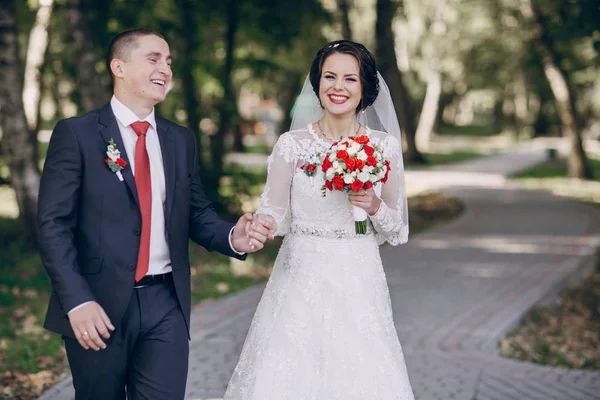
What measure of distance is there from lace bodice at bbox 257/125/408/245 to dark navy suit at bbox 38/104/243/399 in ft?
2.50

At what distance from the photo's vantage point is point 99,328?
3.24m

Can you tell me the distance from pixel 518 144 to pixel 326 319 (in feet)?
162

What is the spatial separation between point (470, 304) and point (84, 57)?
6.03 meters

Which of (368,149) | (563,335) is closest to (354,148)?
(368,149)

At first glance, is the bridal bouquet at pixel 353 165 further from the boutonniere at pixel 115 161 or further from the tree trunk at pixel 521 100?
the tree trunk at pixel 521 100

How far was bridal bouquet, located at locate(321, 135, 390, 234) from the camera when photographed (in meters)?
3.82

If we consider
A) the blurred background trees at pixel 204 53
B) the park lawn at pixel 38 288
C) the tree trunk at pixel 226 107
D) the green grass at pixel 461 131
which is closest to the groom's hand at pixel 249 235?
the park lawn at pixel 38 288

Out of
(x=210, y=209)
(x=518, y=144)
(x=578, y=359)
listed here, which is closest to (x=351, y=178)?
(x=210, y=209)

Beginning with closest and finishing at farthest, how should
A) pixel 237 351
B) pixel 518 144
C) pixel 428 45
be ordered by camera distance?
1. pixel 237 351
2. pixel 428 45
3. pixel 518 144

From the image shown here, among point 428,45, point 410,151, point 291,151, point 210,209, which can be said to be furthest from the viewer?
point 428,45

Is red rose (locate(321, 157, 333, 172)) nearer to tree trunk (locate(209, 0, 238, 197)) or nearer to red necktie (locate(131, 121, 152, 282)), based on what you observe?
red necktie (locate(131, 121, 152, 282))

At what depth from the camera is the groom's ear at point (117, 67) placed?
3.61 metres

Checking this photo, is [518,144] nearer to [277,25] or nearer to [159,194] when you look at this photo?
[277,25]

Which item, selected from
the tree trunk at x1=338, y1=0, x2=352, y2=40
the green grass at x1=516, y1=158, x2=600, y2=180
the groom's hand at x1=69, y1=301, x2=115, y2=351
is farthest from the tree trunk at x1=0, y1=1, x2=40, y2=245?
the green grass at x1=516, y1=158, x2=600, y2=180
